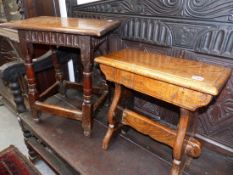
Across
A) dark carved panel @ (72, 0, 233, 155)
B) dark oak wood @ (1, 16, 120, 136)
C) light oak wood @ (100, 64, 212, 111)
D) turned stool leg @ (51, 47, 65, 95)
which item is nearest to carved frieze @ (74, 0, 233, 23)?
dark carved panel @ (72, 0, 233, 155)

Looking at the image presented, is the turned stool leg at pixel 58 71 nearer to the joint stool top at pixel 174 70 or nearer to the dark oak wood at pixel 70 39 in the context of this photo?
the dark oak wood at pixel 70 39

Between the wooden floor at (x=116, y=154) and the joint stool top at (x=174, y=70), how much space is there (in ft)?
1.93

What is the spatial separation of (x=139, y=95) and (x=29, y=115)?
36.7 inches

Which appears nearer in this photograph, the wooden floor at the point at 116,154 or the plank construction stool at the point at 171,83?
the plank construction stool at the point at 171,83

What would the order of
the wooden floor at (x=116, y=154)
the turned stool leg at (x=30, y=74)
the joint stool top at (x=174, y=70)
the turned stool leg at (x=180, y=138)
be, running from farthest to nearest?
the turned stool leg at (x=30, y=74) < the wooden floor at (x=116, y=154) < the turned stool leg at (x=180, y=138) < the joint stool top at (x=174, y=70)

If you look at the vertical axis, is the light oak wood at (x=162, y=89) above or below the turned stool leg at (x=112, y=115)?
above

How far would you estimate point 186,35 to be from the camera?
3.58ft

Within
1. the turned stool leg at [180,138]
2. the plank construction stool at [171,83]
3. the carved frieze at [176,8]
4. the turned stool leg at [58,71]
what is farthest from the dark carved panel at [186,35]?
the turned stool leg at [58,71]

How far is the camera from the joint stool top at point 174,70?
741 millimetres

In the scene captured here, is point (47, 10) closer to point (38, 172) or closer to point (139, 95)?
point (139, 95)

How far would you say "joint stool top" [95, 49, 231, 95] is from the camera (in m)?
0.74

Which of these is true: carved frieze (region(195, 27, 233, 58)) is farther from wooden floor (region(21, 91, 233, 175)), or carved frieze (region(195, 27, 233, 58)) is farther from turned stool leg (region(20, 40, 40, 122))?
turned stool leg (region(20, 40, 40, 122))

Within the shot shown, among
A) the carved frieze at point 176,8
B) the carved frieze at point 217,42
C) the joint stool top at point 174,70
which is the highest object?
the carved frieze at point 176,8

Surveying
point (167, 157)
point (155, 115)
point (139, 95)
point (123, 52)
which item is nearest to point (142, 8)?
point (123, 52)
